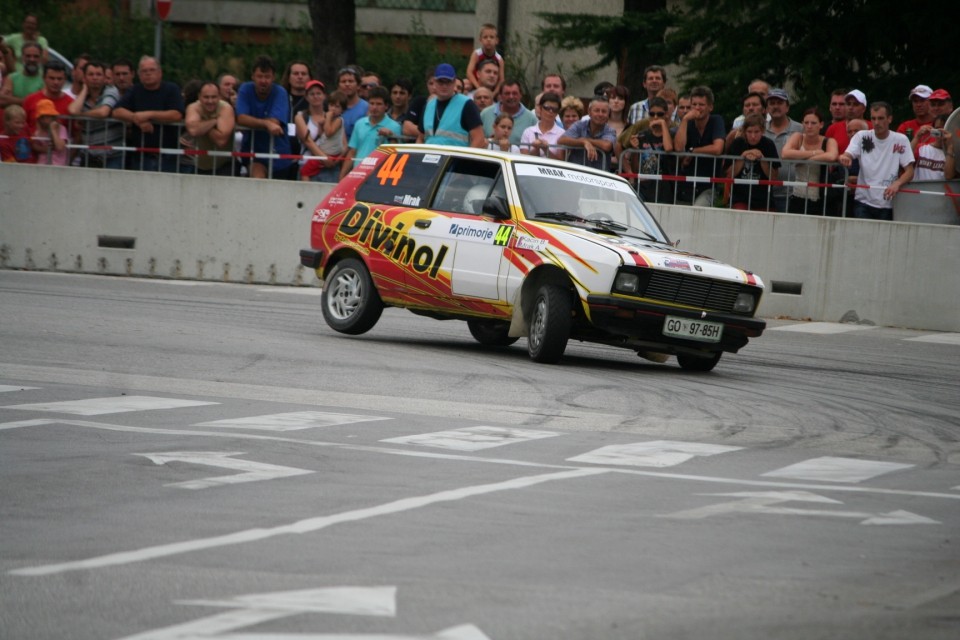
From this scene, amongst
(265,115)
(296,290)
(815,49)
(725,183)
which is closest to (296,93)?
(265,115)

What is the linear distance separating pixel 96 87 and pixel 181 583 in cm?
1782

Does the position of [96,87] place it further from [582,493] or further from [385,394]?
[582,493]

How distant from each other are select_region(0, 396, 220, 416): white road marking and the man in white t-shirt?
432 inches

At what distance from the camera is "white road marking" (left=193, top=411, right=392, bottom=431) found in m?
9.95

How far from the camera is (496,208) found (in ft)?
47.1

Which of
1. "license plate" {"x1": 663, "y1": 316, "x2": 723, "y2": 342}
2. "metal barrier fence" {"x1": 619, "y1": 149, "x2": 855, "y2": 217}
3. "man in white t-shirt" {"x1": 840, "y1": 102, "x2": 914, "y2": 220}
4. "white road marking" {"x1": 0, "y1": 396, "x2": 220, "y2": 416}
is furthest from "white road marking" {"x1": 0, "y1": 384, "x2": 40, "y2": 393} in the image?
"man in white t-shirt" {"x1": 840, "y1": 102, "x2": 914, "y2": 220}

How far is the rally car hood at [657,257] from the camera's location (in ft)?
44.8

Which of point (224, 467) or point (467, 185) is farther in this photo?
point (467, 185)

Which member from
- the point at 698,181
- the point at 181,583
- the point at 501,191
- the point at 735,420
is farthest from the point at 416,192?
the point at 181,583

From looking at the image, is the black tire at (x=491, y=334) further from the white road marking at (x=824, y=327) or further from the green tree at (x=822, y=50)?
the green tree at (x=822, y=50)

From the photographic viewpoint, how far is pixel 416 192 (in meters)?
15.3

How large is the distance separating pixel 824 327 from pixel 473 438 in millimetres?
10884

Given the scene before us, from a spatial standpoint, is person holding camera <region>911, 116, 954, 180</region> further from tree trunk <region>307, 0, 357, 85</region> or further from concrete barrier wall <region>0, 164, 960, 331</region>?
tree trunk <region>307, 0, 357, 85</region>

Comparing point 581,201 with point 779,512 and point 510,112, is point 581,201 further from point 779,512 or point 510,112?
point 779,512
